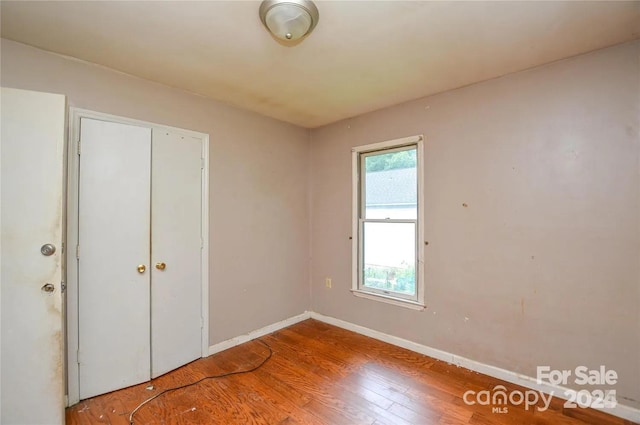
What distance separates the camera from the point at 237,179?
3.01 metres

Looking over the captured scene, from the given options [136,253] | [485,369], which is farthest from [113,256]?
[485,369]

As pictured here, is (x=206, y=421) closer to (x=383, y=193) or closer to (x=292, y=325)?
(x=292, y=325)

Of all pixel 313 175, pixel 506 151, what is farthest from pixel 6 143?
pixel 506 151

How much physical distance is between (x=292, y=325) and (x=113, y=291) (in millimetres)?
1968

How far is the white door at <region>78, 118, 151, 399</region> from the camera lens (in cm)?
209

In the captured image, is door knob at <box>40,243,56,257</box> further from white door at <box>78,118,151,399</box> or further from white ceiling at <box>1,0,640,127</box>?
white ceiling at <box>1,0,640,127</box>

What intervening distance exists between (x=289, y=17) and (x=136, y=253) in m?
2.05

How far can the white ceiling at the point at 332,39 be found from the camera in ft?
5.19

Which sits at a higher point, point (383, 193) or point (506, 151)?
point (506, 151)

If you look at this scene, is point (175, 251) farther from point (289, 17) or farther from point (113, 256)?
point (289, 17)

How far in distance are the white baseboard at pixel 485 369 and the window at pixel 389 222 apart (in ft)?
1.27

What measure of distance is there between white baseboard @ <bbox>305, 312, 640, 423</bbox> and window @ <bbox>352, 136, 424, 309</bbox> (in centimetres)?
39

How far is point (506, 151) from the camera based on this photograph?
92.5 inches

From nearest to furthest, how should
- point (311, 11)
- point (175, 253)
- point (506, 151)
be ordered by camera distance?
1. point (311, 11)
2. point (506, 151)
3. point (175, 253)
